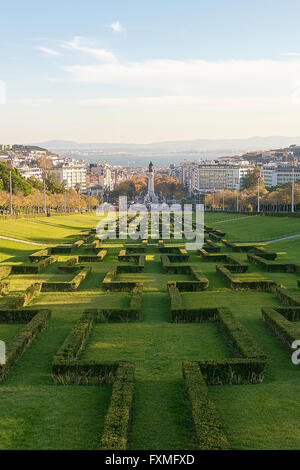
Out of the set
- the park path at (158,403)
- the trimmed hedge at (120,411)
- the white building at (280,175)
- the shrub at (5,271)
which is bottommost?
the shrub at (5,271)

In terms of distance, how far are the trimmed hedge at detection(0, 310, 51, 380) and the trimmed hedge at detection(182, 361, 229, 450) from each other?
12.5 feet

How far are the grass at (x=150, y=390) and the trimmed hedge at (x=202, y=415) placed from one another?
1.07ft

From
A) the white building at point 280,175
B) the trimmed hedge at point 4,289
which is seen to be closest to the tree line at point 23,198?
the trimmed hedge at point 4,289

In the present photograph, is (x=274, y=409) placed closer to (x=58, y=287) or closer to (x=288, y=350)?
(x=288, y=350)

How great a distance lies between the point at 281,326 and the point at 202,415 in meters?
5.52

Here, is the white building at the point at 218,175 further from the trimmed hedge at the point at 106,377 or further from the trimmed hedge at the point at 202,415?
the trimmed hedge at the point at 202,415

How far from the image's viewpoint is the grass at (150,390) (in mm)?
7246

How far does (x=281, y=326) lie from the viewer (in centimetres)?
1215

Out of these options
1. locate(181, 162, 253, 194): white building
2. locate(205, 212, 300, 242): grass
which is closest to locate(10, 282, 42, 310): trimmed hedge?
locate(205, 212, 300, 242): grass

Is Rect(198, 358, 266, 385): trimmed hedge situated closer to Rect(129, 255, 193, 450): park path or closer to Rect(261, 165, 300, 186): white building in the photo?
Rect(129, 255, 193, 450): park path

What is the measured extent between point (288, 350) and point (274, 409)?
3497 millimetres

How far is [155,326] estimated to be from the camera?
44.6ft

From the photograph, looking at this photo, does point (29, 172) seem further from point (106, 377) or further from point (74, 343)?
point (106, 377)
